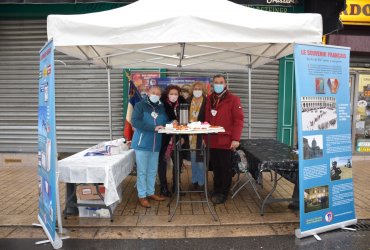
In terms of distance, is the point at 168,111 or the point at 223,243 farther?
the point at 168,111

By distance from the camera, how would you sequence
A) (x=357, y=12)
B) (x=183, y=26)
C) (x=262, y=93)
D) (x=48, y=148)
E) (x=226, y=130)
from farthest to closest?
1. (x=262, y=93)
2. (x=357, y=12)
3. (x=226, y=130)
4. (x=48, y=148)
5. (x=183, y=26)

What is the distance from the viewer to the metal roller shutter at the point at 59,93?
25.1ft

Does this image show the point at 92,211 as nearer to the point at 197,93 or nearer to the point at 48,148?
the point at 48,148

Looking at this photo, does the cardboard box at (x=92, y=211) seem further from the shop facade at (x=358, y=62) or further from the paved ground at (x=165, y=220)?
the shop facade at (x=358, y=62)

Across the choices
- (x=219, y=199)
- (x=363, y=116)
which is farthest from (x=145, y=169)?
(x=363, y=116)

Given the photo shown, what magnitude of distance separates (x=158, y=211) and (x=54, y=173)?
170 cm

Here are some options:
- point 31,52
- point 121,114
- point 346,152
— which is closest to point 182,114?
point 346,152

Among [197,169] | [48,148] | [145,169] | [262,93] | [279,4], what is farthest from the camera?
[262,93]

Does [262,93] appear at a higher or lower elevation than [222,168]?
higher

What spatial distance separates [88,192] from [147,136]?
111 centimetres

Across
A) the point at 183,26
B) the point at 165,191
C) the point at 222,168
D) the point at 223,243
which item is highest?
the point at 183,26

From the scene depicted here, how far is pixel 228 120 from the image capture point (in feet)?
15.6

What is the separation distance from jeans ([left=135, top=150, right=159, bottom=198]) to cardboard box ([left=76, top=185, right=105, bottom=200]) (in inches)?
23.4

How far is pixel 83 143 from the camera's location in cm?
777
